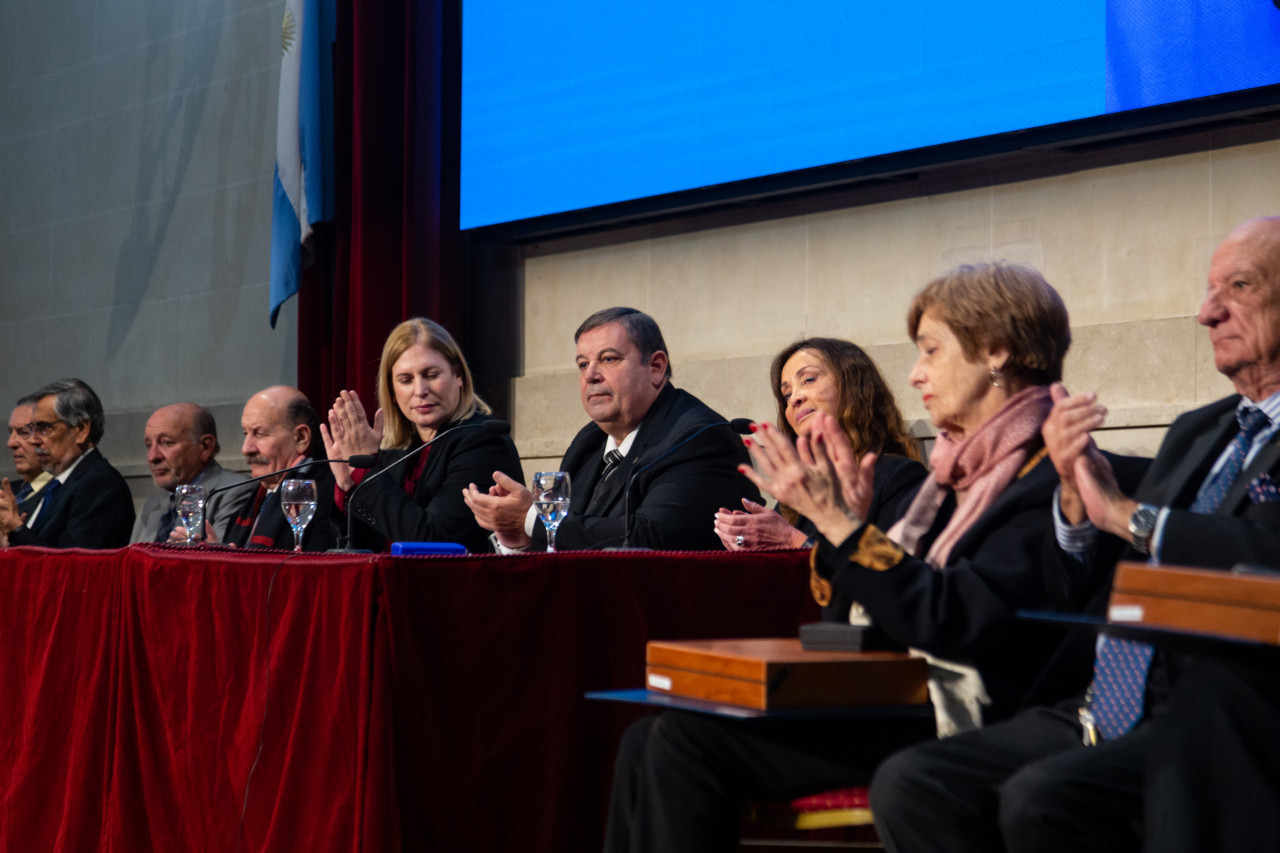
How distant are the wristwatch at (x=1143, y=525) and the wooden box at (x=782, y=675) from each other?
0.29 m

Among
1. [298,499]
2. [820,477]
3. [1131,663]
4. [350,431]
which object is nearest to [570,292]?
[350,431]

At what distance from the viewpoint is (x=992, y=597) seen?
172cm

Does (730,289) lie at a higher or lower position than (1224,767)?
higher

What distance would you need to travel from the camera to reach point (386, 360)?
369 centimetres

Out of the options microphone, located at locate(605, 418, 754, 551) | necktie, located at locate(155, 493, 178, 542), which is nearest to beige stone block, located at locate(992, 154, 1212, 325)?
microphone, located at locate(605, 418, 754, 551)

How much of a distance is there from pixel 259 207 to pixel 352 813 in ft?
15.1

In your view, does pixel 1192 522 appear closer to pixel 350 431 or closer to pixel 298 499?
pixel 298 499

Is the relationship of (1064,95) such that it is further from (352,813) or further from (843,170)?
(352,813)

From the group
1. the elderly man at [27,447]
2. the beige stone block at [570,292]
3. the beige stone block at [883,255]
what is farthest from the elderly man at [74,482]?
the beige stone block at [883,255]

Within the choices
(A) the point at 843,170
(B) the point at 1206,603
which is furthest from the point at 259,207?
(B) the point at 1206,603

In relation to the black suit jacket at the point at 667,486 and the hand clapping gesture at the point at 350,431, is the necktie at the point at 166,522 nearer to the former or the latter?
the hand clapping gesture at the point at 350,431

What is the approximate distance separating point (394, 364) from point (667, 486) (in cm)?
99

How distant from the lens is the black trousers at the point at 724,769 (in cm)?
176

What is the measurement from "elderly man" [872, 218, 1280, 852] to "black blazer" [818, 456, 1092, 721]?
5 centimetres
